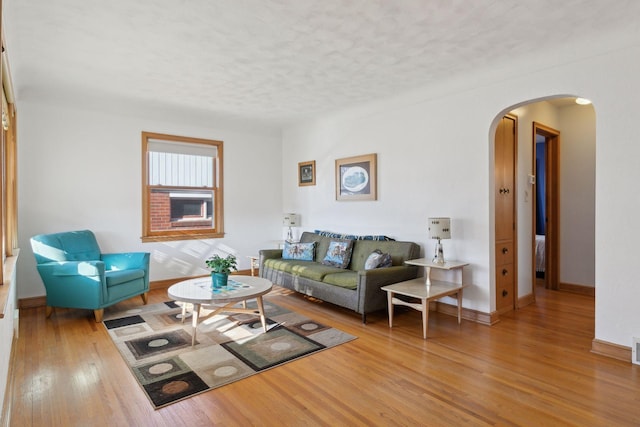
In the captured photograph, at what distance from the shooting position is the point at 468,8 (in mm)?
→ 2541

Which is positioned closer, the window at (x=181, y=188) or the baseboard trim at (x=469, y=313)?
the baseboard trim at (x=469, y=313)

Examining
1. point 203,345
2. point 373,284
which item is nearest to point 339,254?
point 373,284

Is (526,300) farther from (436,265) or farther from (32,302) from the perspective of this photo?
(32,302)

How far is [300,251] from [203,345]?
2244mm

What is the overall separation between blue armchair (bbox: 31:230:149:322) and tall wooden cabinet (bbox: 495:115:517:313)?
4.12 meters

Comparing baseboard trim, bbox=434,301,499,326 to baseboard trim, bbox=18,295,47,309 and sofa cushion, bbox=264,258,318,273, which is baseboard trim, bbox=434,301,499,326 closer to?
sofa cushion, bbox=264,258,318,273

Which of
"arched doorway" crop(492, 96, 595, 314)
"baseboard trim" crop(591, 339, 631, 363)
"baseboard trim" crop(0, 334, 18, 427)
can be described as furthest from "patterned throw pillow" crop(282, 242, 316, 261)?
"baseboard trim" crop(591, 339, 631, 363)

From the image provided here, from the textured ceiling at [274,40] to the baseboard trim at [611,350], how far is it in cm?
248

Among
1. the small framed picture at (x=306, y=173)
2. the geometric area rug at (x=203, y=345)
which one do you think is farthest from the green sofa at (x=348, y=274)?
the small framed picture at (x=306, y=173)

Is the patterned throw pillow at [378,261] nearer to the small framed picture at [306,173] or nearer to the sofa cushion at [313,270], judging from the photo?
the sofa cushion at [313,270]

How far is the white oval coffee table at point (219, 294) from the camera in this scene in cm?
316

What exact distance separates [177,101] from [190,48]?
172cm

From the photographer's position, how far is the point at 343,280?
3.97m

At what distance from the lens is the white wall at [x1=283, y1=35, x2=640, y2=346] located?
2877 mm
